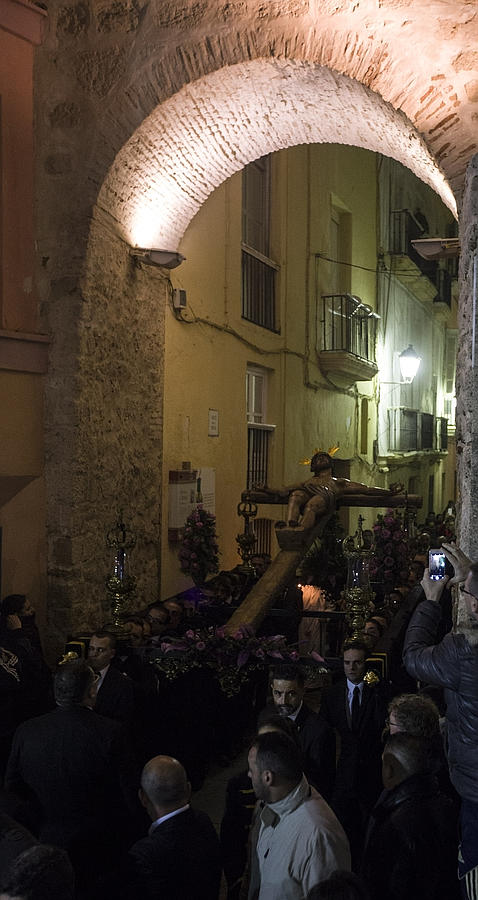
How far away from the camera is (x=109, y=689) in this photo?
5148 mm

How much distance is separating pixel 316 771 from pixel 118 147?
5.53 metres

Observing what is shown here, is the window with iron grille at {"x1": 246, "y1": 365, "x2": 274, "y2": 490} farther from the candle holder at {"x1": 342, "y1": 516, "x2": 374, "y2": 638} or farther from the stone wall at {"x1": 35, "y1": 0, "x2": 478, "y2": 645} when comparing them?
the candle holder at {"x1": 342, "y1": 516, "x2": 374, "y2": 638}

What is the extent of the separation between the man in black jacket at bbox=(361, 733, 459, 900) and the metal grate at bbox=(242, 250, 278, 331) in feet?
30.7

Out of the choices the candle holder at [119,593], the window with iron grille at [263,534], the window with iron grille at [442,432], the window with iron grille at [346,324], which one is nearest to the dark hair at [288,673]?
the candle holder at [119,593]

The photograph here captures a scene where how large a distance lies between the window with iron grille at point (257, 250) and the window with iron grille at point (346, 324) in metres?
2.37

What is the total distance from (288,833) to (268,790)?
0.16 m

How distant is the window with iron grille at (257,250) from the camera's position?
496 inches

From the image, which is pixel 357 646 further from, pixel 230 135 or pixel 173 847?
pixel 230 135

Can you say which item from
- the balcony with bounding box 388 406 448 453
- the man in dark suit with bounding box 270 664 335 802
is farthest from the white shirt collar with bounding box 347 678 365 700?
the balcony with bounding box 388 406 448 453

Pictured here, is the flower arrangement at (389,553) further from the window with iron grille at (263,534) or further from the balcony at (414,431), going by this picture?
the balcony at (414,431)

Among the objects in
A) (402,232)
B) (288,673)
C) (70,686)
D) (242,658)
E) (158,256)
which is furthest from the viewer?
(402,232)

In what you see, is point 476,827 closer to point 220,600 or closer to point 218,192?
point 220,600

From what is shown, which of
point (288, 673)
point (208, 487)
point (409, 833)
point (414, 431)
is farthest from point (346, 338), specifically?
point (409, 833)

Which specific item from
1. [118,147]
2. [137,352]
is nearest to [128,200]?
[118,147]
